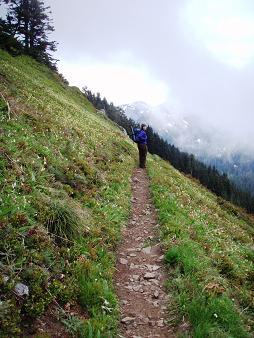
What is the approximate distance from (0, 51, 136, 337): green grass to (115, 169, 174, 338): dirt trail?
360 mm

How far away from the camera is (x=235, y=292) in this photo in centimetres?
944

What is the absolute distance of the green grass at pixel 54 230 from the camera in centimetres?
695

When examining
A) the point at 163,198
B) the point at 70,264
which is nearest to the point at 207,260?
the point at 70,264

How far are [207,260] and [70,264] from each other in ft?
13.5

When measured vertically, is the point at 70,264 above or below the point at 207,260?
below

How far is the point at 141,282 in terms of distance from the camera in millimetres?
9492

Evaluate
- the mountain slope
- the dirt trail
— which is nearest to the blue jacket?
the mountain slope

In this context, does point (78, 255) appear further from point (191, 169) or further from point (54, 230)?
point (191, 169)

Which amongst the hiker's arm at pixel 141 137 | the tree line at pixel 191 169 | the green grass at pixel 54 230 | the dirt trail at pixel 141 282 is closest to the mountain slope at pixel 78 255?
the green grass at pixel 54 230

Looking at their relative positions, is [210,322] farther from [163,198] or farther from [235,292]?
[163,198]

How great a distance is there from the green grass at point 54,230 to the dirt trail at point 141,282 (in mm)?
360

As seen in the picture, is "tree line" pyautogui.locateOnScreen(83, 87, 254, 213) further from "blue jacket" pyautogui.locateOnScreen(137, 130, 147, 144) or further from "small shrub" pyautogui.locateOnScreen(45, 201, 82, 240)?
"small shrub" pyautogui.locateOnScreen(45, 201, 82, 240)

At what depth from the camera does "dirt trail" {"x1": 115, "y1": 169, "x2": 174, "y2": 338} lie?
25.3 feet

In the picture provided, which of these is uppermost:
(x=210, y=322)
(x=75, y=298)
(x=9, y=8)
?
(x=9, y=8)
